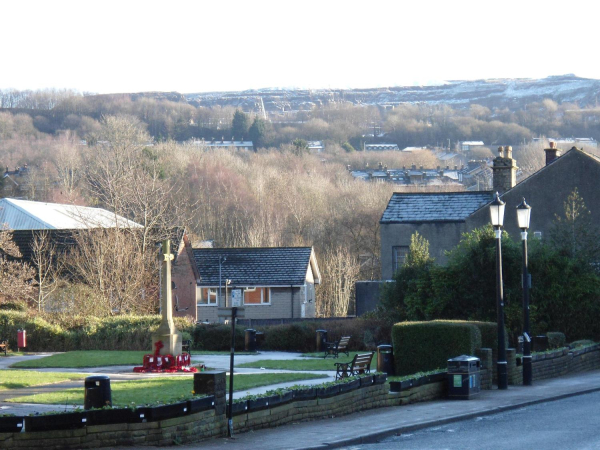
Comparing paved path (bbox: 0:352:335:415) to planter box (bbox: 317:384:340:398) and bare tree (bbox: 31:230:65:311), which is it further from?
bare tree (bbox: 31:230:65:311)

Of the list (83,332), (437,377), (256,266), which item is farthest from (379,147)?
(437,377)

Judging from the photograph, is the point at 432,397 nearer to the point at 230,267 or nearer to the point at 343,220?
the point at 230,267

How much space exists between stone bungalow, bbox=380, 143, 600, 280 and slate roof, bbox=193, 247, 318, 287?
11.5m

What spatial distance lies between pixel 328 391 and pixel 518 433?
145 inches

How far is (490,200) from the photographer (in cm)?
4603

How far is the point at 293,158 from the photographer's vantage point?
124312 millimetres

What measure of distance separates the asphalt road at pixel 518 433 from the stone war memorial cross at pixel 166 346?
11534 mm

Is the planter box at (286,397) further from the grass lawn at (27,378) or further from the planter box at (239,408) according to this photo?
the grass lawn at (27,378)

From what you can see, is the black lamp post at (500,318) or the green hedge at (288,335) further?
the green hedge at (288,335)

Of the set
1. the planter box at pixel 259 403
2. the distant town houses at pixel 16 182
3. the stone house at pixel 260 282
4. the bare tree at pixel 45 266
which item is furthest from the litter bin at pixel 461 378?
the distant town houses at pixel 16 182

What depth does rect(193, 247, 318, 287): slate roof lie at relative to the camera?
5694 cm

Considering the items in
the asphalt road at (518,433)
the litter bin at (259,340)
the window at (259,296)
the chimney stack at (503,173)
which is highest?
the chimney stack at (503,173)

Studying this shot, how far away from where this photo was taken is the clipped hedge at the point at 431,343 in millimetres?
23500

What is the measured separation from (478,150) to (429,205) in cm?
12751
